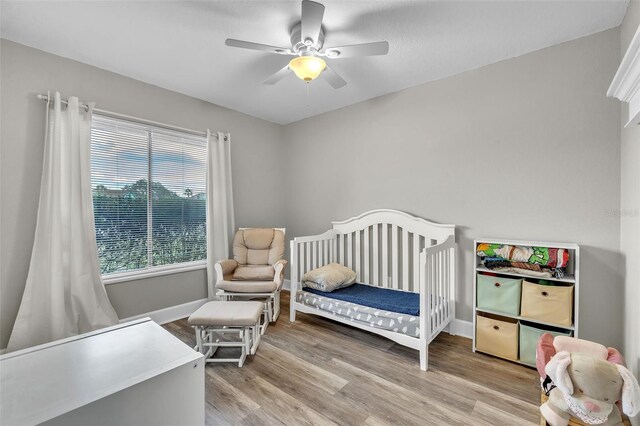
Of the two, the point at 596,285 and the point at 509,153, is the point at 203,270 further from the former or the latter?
the point at 596,285

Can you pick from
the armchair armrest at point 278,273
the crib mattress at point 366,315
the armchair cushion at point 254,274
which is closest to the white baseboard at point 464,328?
the crib mattress at point 366,315

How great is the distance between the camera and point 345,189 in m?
3.48

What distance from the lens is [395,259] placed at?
2.87 metres

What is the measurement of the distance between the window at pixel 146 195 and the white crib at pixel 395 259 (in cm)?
134

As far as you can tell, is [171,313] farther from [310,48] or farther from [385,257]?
[310,48]

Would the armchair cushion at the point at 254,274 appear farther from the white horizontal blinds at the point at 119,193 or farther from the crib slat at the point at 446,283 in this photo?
the crib slat at the point at 446,283

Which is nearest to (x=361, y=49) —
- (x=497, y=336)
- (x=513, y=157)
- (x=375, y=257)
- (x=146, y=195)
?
(x=513, y=157)

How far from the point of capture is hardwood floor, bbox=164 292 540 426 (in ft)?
5.14

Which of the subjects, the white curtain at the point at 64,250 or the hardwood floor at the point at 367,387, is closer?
the hardwood floor at the point at 367,387

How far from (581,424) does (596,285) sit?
4.11 ft

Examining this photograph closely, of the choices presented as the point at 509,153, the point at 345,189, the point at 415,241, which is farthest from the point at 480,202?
the point at 345,189

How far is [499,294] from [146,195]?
342 cm

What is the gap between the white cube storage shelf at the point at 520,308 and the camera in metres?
1.92

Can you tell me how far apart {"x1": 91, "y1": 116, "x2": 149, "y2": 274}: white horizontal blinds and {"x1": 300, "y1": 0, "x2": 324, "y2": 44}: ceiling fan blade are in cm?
207
